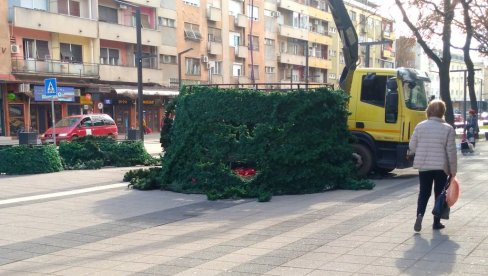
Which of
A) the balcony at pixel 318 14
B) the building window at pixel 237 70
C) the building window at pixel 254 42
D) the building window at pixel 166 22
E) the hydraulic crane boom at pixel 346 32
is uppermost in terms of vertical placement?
the balcony at pixel 318 14

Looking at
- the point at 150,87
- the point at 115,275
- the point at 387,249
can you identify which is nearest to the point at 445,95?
the point at 387,249

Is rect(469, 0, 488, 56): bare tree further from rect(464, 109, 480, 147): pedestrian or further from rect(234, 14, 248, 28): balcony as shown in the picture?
rect(234, 14, 248, 28): balcony

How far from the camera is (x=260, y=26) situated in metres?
58.4

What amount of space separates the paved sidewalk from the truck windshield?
8.14ft

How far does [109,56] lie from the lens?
42969 mm

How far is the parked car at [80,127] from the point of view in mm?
27203

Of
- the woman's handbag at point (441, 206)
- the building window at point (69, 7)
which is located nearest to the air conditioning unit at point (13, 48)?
the building window at point (69, 7)

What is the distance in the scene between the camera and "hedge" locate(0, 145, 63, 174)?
572 inches

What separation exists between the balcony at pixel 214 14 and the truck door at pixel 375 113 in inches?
1586

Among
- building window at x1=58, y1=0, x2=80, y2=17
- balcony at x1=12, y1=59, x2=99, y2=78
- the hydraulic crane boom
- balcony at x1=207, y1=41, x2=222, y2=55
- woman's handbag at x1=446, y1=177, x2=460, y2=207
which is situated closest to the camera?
woman's handbag at x1=446, y1=177, x2=460, y2=207

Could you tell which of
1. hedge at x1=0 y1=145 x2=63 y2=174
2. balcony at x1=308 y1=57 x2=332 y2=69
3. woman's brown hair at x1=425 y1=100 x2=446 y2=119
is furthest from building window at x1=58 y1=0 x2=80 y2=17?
woman's brown hair at x1=425 y1=100 x2=446 y2=119

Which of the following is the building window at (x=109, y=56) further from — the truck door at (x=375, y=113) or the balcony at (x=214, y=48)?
the truck door at (x=375, y=113)

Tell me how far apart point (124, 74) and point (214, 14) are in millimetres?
13373

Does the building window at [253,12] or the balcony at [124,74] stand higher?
the building window at [253,12]
